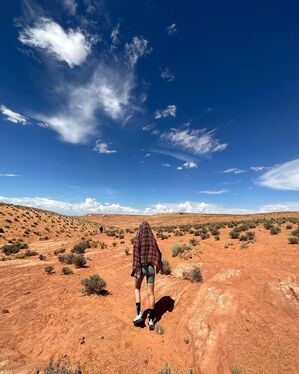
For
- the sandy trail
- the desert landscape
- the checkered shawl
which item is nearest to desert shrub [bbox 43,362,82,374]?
the desert landscape

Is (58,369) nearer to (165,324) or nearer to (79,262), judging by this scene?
(165,324)

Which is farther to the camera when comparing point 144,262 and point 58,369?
point 144,262

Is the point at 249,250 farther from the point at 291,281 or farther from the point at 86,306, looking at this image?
the point at 86,306

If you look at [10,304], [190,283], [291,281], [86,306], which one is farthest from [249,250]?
[10,304]

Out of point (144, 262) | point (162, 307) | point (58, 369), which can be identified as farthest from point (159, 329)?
point (58, 369)

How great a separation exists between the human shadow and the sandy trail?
30mm

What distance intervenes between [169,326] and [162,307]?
926 millimetres

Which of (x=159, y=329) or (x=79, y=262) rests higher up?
(x=79, y=262)

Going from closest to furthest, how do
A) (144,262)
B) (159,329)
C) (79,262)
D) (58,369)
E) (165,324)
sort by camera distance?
1. (58,369)
2. (159,329)
3. (144,262)
4. (165,324)
5. (79,262)

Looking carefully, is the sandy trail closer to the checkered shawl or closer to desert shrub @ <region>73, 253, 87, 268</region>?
the checkered shawl

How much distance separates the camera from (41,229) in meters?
38.8

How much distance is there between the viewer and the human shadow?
700cm

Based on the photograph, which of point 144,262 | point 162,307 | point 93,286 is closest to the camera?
point 144,262

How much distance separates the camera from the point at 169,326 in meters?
6.52
